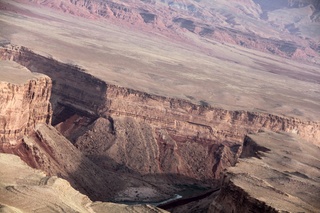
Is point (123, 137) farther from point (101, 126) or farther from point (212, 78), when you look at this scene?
point (212, 78)

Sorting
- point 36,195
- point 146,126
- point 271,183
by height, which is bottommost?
point 146,126

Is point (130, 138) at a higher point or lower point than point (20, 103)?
lower

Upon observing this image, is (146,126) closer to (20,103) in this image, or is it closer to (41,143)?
(41,143)

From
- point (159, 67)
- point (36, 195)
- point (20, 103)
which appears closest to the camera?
point (36, 195)

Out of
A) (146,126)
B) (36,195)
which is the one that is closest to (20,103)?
(36,195)

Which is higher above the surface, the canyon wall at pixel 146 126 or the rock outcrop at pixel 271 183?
the rock outcrop at pixel 271 183

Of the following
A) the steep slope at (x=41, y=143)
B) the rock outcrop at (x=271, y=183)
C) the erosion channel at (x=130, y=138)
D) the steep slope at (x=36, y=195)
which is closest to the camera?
the steep slope at (x=36, y=195)

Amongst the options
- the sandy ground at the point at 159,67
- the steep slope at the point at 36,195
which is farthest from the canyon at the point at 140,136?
the sandy ground at the point at 159,67

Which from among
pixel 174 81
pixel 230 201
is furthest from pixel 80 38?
pixel 230 201

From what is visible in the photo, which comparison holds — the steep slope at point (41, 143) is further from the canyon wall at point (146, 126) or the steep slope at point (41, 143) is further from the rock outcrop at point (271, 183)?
the rock outcrop at point (271, 183)
